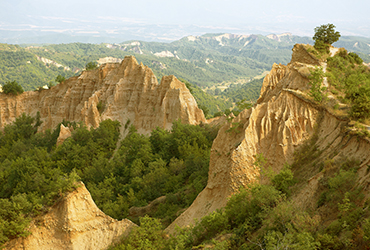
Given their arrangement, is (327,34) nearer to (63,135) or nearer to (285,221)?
(285,221)

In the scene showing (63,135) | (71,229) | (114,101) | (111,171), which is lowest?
(111,171)

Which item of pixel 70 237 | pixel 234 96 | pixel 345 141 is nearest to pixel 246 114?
pixel 345 141

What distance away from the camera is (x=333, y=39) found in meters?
40.1

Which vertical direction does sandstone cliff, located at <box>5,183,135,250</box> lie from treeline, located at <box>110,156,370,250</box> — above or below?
below

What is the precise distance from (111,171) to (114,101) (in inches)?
698

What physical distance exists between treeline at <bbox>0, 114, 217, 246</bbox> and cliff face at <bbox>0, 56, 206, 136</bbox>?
3260 mm

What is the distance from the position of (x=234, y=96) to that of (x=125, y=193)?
489 feet

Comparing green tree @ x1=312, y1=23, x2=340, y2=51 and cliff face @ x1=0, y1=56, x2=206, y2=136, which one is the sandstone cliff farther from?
green tree @ x1=312, y1=23, x2=340, y2=51

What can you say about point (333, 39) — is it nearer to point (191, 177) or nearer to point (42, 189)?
point (191, 177)

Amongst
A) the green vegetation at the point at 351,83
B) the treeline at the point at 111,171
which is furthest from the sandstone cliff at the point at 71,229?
the green vegetation at the point at 351,83

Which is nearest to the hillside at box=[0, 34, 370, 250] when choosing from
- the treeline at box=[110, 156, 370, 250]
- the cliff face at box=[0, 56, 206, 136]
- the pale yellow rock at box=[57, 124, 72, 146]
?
the treeline at box=[110, 156, 370, 250]

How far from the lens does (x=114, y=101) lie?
170 ft

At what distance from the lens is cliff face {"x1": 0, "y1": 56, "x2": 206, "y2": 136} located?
4816 centimetres

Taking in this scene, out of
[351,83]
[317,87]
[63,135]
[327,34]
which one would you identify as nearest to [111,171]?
[63,135]
